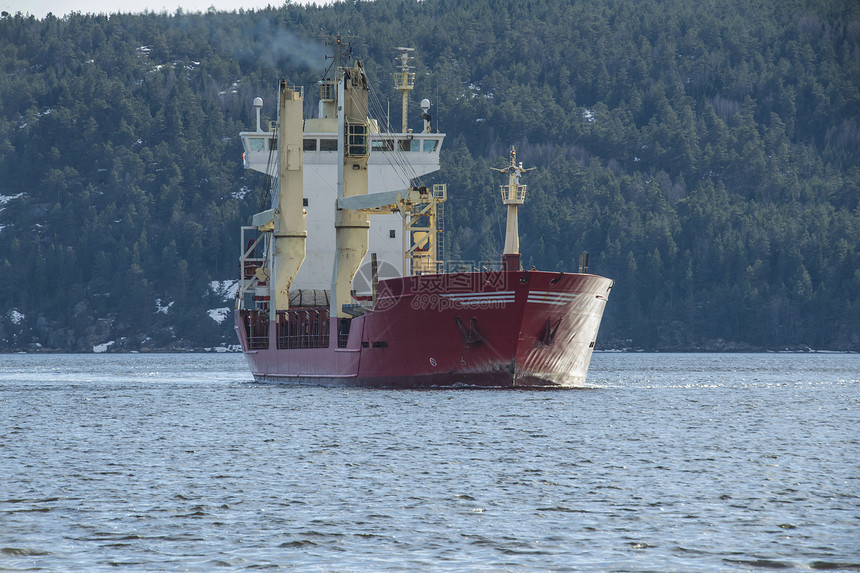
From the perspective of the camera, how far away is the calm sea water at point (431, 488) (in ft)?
52.2

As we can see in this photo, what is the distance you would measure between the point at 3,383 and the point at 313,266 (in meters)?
18.2

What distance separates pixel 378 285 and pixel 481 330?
4.99 m

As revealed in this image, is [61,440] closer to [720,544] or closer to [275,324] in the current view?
[720,544]

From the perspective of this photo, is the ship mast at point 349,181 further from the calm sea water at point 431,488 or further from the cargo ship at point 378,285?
the calm sea water at point 431,488

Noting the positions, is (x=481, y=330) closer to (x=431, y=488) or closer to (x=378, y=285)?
(x=378, y=285)

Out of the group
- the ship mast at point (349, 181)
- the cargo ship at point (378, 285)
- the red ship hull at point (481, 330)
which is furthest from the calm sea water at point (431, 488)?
the ship mast at point (349, 181)

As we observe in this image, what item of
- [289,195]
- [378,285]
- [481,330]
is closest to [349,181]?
[289,195]

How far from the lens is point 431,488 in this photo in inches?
835

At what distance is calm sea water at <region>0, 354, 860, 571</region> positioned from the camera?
15.9 metres

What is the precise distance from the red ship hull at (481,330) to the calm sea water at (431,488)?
4.00 feet

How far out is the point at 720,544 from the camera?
16.4 m

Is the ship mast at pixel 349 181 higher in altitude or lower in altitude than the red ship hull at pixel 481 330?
higher

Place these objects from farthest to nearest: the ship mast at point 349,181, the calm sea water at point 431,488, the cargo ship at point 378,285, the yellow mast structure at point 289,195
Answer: the yellow mast structure at point 289,195 → the ship mast at point 349,181 → the cargo ship at point 378,285 → the calm sea water at point 431,488

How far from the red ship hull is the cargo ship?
0.15 feet
